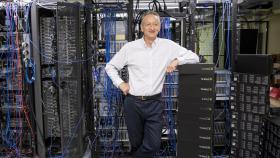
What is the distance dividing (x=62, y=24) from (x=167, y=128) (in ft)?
5.32

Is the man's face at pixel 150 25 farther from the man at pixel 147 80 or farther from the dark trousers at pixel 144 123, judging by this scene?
the dark trousers at pixel 144 123

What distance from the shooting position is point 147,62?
2463mm

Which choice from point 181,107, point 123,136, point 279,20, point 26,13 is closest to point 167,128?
point 123,136

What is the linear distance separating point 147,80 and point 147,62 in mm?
153

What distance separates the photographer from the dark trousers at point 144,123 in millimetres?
2461

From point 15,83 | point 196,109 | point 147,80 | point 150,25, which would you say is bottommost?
Answer: point 196,109

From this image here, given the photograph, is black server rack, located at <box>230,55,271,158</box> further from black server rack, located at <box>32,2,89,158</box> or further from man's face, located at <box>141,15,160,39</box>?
black server rack, located at <box>32,2,89,158</box>

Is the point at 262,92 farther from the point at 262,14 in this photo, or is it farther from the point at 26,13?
the point at 262,14

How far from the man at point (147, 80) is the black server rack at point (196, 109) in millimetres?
158

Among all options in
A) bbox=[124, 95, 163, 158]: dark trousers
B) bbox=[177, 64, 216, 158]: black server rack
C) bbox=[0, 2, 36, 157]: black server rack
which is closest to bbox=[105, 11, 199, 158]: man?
bbox=[124, 95, 163, 158]: dark trousers

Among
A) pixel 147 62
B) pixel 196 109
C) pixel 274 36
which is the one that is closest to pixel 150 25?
pixel 147 62

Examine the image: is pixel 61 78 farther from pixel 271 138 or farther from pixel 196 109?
pixel 271 138

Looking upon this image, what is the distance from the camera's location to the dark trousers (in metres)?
2.46

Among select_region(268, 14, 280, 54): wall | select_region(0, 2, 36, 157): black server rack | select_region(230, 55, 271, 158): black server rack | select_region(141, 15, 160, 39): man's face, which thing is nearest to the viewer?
select_region(141, 15, 160, 39): man's face
